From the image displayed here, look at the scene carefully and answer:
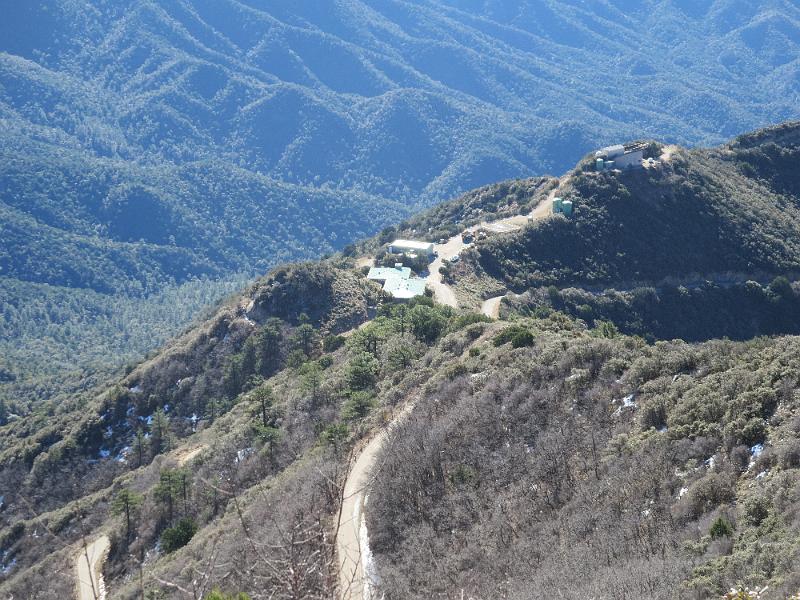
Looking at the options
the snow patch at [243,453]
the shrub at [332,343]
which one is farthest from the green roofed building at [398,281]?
the snow patch at [243,453]

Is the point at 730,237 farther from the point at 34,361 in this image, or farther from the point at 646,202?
the point at 34,361

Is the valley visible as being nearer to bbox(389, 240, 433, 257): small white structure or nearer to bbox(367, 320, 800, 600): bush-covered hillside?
bbox(367, 320, 800, 600): bush-covered hillside

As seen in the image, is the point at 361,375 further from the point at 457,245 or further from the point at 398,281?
the point at 457,245

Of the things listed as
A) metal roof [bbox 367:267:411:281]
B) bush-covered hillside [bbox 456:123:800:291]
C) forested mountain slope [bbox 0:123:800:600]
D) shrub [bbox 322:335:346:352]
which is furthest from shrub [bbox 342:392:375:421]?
bush-covered hillside [bbox 456:123:800:291]

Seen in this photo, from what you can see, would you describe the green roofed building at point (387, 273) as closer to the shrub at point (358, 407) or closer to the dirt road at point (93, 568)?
the shrub at point (358, 407)

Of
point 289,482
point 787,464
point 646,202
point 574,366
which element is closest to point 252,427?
point 289,482
